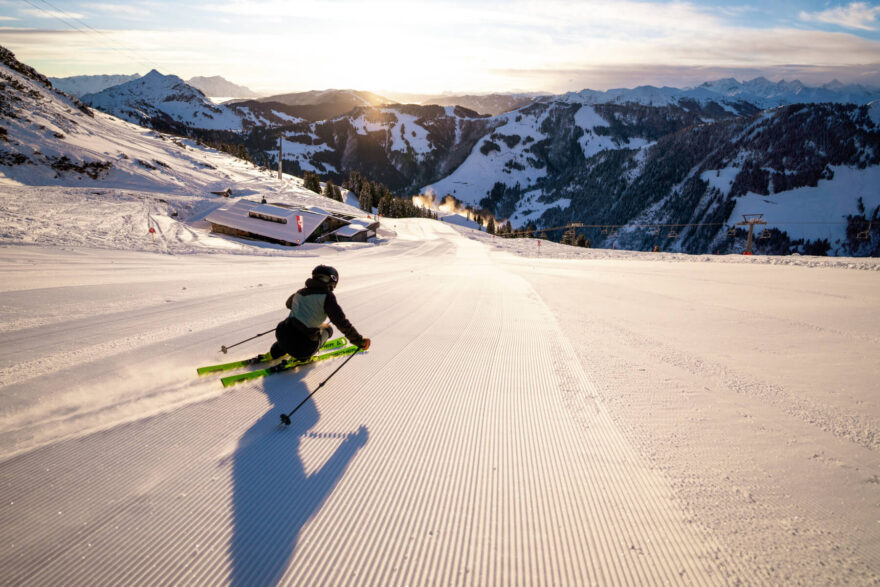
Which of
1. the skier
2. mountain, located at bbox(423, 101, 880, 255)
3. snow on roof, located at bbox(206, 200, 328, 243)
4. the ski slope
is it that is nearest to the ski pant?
the skier

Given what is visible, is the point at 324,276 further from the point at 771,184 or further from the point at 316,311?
the point at 771,184

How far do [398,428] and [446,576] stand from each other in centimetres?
161

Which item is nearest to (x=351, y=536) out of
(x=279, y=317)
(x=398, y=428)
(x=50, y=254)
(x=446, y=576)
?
(x=446, y=576)

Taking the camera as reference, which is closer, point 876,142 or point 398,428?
point 398,428

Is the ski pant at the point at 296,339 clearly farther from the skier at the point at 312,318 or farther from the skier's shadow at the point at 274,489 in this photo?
the skier's shadow at the point at 274,489

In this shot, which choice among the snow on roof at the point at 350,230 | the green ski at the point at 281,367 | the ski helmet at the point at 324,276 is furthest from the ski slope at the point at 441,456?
the snow on roof at the point at 350,230

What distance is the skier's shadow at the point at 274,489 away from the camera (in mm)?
2271

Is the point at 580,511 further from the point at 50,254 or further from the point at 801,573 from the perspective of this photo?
the point at 50,254

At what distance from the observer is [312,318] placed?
479 centimetres

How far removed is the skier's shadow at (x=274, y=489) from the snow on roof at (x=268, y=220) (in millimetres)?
31542

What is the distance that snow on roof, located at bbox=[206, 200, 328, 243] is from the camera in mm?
34125

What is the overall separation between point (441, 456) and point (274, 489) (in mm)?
1394

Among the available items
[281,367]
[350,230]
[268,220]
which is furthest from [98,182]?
[281,367]

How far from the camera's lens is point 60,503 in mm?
2541
